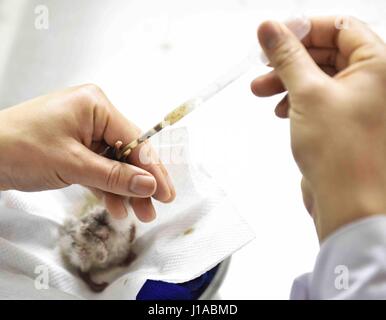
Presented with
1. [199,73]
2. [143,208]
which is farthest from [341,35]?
[199,73]

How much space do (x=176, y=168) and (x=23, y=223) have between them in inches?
8.9

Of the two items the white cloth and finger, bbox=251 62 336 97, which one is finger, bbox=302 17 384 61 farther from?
the white cloth

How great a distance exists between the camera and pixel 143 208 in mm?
640

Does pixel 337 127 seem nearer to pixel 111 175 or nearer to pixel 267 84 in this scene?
pixel 267 84

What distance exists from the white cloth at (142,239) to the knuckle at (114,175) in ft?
0.39

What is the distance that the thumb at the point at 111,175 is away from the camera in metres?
0.55

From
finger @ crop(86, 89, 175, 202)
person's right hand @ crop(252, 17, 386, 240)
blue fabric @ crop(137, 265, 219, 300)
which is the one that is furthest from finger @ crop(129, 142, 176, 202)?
person's right hand @ crop(252, 17, 386, 240)

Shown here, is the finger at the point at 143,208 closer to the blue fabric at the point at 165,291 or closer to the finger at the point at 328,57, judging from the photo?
the blue fabric at the point at 165,291

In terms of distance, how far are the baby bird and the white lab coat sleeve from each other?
315 mm
